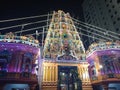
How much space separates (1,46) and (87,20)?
153 ft

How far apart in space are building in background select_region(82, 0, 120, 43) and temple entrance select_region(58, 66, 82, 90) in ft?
46.5

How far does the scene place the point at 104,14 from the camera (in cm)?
4519

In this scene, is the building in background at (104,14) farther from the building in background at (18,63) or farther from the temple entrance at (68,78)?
the building in background at (18,63)

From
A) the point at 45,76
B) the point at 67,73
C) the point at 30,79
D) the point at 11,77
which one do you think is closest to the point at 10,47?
the point at 11,77

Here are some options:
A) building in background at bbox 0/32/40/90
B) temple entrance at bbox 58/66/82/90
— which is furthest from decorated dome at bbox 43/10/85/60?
building in background at bbox 0/32/40/90

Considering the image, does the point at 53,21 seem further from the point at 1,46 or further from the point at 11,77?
the point at 11,77

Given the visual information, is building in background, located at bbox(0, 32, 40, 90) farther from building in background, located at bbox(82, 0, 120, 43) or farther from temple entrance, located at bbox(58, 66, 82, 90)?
building in background, located at bbox(82, 0, 120, 43)

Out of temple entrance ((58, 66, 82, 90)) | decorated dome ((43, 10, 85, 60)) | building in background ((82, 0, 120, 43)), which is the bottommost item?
temple entrance ((58, 66, 82, 90))

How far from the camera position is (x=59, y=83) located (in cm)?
2167

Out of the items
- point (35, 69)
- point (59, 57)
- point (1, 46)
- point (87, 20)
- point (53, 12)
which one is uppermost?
point (87, 20)

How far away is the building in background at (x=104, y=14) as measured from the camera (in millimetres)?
38537

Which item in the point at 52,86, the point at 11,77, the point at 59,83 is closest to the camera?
the point at 11,77

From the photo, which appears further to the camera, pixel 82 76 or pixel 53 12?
pixel 53 12

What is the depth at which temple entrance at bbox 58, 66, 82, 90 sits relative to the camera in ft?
72.6
